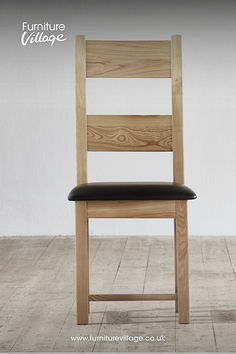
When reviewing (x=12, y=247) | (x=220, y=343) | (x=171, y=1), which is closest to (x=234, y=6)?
(x=171, y=1)

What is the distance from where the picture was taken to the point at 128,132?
231cm

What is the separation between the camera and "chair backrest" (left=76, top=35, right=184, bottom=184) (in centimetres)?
228

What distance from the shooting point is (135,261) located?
329 centimetres

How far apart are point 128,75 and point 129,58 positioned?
0.06 meters

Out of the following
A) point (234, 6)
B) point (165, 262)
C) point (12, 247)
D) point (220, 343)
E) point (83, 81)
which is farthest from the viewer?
point (234, 6)

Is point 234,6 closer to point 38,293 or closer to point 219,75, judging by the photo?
point 219,75

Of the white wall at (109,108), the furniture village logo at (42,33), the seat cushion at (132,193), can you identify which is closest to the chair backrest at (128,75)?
the seat cushion at (132,193)

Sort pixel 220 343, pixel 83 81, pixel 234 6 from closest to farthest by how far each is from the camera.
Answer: pixel 220 343 → pixel 83 81 → pixel 234 6

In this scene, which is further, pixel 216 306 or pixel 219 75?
pixel 219 75

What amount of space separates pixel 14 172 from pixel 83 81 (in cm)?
202

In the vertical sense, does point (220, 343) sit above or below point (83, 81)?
below

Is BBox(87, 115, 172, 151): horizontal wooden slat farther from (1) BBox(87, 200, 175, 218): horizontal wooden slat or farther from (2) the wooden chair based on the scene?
(1) BBox(87, 200, 175, 218): horizontal wooden slat

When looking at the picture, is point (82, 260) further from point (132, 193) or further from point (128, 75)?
point (128, 75)

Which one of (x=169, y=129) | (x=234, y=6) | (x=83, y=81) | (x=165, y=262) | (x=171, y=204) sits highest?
(x=234, y=6)
